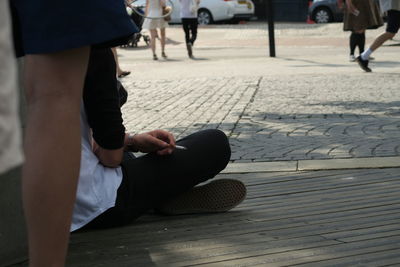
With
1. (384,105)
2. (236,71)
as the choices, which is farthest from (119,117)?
(236,71)

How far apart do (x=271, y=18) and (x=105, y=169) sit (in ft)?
41.8

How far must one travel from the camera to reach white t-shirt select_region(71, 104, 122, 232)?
10.5 feet

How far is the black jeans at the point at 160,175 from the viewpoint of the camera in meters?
3.39

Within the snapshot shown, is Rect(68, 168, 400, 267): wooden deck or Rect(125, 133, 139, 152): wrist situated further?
Rect(125, 133, 139, 152): wrist

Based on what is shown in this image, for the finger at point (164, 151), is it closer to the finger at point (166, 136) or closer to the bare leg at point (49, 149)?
the finger at point (166, 136)

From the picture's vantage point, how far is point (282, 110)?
779 centimetres

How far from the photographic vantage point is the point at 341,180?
4.36 metres

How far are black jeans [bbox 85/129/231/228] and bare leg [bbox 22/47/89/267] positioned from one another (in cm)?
106

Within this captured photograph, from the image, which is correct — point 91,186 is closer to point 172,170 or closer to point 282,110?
point 172,170

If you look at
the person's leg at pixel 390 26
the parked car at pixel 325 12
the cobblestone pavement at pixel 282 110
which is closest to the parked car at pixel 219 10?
the parked car at pixel 325 12

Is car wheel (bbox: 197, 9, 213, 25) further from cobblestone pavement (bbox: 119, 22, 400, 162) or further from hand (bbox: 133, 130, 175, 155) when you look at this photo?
hand (bbox: 133, 130, 175, 155)

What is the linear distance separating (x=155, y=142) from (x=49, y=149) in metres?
1.16

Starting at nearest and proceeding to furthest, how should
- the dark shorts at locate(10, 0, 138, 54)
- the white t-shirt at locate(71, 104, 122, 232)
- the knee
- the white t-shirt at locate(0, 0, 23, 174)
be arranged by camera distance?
the white t-shirt at locate(0, 0, 23, 174)
the dark shorts at locate(10, 0, 138, 54)
the white t-shirt at locate(71, 104, 122, 232)
the knee

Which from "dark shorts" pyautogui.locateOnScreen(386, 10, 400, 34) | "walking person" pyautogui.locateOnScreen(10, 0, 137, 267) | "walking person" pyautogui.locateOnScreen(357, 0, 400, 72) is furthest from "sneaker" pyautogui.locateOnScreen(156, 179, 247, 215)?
"dark shorts" pyautogui.locateOnScreen(386, 10, 400, 34)
